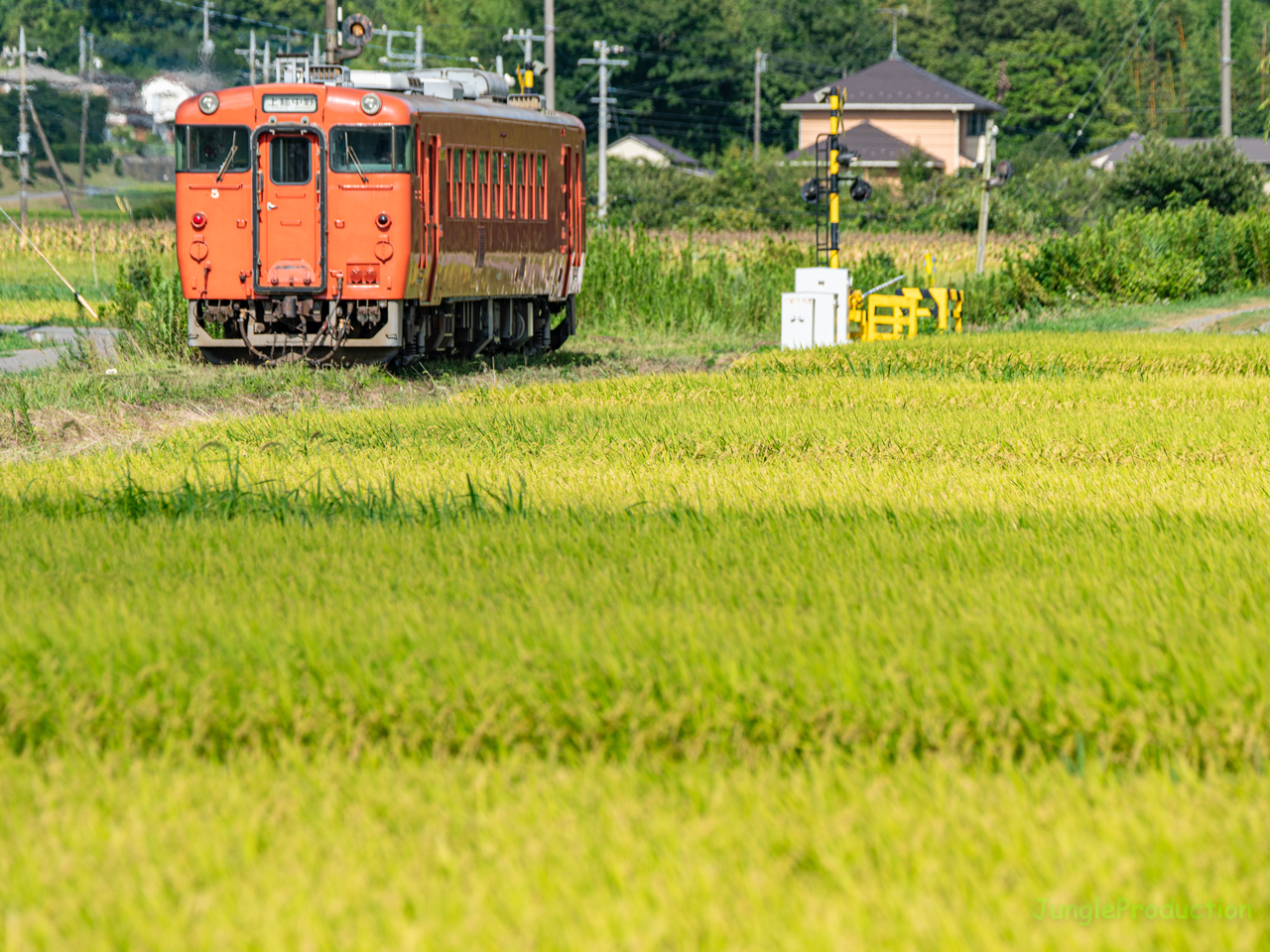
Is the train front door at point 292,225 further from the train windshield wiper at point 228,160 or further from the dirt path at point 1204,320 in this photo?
the dirt path at point 1204,320

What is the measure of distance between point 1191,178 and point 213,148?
39215 mm

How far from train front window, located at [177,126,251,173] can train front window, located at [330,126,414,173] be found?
3.51ft

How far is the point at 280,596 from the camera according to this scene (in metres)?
6.24

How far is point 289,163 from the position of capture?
67.6ft

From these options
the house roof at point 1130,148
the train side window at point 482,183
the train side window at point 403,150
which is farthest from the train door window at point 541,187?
the house roof at point 1130,148

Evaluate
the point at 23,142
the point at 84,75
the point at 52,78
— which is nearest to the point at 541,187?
the point at 23,142

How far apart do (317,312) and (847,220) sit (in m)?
56.0

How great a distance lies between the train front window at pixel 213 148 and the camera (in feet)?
67.7

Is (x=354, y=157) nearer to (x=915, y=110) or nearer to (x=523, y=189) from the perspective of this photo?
(x=523, y=189)

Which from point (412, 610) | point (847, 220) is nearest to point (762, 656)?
point (412, 610)

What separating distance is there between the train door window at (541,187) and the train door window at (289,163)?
4.00 meters

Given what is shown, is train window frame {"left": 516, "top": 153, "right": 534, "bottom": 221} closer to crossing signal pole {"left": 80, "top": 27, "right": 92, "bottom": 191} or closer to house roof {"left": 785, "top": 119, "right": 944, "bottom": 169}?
crossing signal pole {"left": 80, "top": 27, "right": 92, "bottom": 191}

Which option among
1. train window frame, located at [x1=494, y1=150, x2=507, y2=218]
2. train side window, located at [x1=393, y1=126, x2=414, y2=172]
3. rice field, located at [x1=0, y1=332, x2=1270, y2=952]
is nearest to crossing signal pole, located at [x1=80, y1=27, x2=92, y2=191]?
train window frame, located at [x1=494, y1=150, x2=507, y2=218]

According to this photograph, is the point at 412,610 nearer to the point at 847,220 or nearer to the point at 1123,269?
the point at 1123,269
